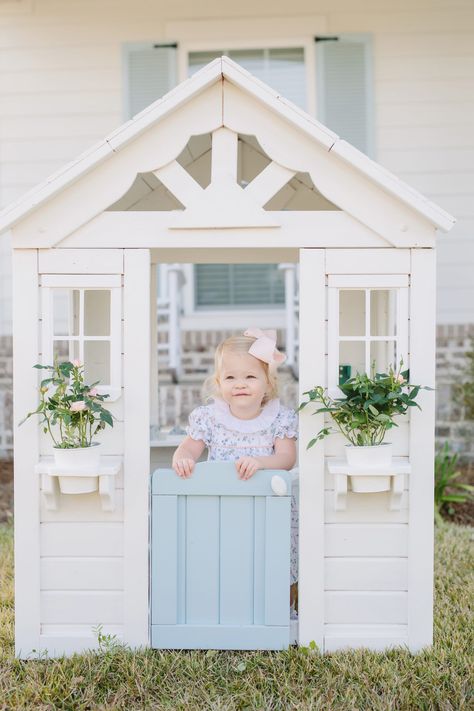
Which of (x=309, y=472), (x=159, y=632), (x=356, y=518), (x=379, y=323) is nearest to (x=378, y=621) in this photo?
(x=356, y=518)

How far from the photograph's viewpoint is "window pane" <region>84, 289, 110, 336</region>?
375 centimetres

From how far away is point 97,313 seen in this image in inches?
148

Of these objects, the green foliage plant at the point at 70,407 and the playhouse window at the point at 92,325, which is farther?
the playhouse window at the point at 92,325

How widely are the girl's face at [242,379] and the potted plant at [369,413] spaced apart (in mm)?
450

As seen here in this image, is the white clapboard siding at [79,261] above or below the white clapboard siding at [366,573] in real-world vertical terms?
above

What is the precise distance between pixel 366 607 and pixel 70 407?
4.66 feet

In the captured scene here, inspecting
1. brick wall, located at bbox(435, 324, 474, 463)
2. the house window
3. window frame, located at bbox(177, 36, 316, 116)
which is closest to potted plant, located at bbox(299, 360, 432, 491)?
brick wall, located at bbox(435, 324, 474, 463)

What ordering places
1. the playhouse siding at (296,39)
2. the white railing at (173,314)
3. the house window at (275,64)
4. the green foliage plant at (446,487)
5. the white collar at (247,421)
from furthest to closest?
the house window at (275,64) → the playhouse siding at (296,39) → the white railing at (173,314) → the green foliage plant at (446,487) → the white collar at (247,421)

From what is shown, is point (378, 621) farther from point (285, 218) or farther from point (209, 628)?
point (285, 218)

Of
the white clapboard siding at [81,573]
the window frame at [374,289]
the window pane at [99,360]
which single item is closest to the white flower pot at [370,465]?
the window frame at [374,289]

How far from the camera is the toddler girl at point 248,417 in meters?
3.10

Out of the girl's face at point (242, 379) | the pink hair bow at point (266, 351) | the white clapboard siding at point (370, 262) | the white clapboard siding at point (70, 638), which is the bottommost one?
the white clapboard siding at point (70, 638)

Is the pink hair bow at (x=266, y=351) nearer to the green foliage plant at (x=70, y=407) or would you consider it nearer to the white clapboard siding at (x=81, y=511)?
the green foliage plant at (x=70, y=407)

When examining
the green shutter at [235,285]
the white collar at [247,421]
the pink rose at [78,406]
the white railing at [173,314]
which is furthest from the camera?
the green shutter at [235,285]
